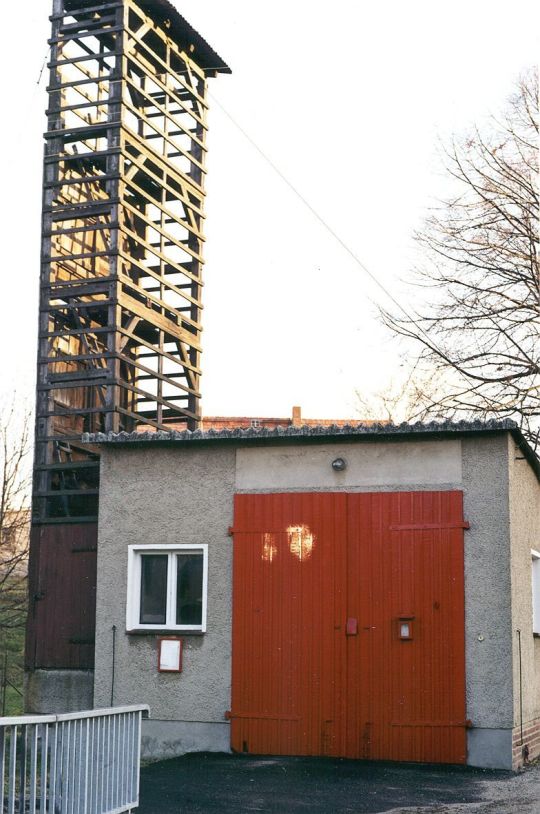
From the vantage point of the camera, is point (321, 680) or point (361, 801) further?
point (321, 680)

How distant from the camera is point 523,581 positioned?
14.5 m

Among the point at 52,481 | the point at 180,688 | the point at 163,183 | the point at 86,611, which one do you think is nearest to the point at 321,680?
the point at 180,688

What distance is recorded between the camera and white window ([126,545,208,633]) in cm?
1459

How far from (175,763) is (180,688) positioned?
1.12 m

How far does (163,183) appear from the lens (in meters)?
20.1

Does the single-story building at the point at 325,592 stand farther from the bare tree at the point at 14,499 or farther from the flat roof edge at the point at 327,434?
the bare tree at the point at 14,499

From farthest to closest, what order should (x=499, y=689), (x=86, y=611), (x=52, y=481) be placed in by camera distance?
1. (x=52, y=481)
2. (x=86, y=611)
3. (x=499, y=689)

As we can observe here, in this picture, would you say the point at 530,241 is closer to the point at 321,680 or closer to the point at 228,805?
the point at 321,680

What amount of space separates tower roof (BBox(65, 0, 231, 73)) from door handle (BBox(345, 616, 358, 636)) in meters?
11.8

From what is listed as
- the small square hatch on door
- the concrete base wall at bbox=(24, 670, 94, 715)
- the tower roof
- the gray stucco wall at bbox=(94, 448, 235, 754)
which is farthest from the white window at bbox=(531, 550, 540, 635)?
the tower roof

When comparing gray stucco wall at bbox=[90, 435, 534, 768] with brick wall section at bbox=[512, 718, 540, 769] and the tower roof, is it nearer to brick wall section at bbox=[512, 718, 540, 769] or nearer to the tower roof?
A: brick wall section at bbox=[512, 718, 540, 769]

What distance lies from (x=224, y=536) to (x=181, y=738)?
2529 millimetres

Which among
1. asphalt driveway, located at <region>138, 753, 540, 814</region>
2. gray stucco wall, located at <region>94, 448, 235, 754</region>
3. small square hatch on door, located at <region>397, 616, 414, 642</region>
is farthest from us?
gray stucco wall, located at <region>94, 448, 235, 754</region>

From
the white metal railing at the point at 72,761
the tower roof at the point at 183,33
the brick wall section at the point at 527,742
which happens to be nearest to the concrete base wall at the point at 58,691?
the brick wall section at the point at 527,742
